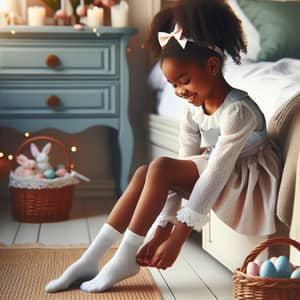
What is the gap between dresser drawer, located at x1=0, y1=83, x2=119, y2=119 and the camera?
3211 mm

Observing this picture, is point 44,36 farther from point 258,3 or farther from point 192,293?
point 192,293

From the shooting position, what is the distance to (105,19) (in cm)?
363

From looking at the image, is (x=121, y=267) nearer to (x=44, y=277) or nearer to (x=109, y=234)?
(x=109, y=234)

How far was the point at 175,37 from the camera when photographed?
1936 mm

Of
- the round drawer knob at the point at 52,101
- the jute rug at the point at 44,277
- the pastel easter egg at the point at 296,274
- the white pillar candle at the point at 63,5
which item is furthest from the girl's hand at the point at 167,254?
the white pillar candle at the point at 63,5

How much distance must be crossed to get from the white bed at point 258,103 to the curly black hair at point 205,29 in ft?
0.74

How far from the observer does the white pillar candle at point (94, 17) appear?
3.28m

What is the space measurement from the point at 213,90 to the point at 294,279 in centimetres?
63

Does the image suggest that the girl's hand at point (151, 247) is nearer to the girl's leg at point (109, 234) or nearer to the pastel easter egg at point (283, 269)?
the girl's leg at point (109, 234)

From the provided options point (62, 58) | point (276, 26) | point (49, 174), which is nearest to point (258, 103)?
point (276, 26)

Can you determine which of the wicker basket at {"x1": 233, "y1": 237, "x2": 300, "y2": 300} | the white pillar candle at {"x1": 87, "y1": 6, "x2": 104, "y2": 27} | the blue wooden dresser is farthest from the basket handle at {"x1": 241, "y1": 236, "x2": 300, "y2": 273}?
the white pillar candle at {"x1": 87, "y1": 6, "x2": 104, "y2": 27}

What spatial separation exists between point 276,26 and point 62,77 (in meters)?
0.95

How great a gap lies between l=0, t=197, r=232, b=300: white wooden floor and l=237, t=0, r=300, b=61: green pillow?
0.82 meters

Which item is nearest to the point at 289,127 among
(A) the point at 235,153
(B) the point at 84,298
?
(A) the point at 235,153
